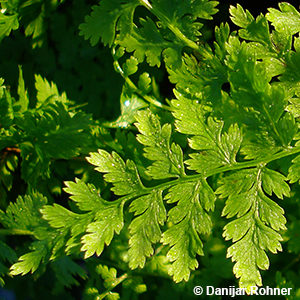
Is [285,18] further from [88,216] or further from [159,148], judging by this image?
[88,216]

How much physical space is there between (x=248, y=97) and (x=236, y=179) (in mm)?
211

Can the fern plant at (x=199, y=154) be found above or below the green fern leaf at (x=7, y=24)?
below

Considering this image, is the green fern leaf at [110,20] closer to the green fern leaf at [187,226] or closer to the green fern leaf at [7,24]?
the green fern leaf at [7,24]

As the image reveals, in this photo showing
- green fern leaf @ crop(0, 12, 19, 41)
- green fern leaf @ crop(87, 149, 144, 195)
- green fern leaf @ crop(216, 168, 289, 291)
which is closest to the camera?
green fern leaf @ crop(216, 168, 289, 291)

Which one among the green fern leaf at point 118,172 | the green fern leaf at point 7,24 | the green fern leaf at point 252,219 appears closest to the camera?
the green fern leaf at point 252,219

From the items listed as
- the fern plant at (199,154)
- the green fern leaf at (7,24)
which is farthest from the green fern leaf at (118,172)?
the green fern leaf at (7,24)

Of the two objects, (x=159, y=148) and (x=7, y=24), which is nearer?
(x=159, y=148)

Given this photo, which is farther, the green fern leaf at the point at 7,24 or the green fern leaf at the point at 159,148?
the green fern leaf at the point at 7,24

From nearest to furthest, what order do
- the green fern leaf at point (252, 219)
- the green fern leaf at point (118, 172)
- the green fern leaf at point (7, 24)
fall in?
the green fern leaf at point (252, 219) < the green fern leaf at point (118, 172) < the green fern leaf at point (7, 24)

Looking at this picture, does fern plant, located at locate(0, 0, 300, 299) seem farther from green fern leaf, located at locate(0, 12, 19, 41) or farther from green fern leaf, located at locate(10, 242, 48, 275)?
green fern leaf, located at locate(0, 12, 19, 41)

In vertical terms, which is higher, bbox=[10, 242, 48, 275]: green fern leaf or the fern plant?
the fern plant

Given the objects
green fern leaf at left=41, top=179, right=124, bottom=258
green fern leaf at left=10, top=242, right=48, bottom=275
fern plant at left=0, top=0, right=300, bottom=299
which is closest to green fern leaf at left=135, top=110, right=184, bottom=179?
fern plant at left=0, top=0, right=300, bottom=299

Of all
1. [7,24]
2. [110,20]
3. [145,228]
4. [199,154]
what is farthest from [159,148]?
[7,24]

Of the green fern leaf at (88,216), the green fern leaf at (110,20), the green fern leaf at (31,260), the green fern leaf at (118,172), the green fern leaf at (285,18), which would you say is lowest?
the green fern leaf at (31,260)
